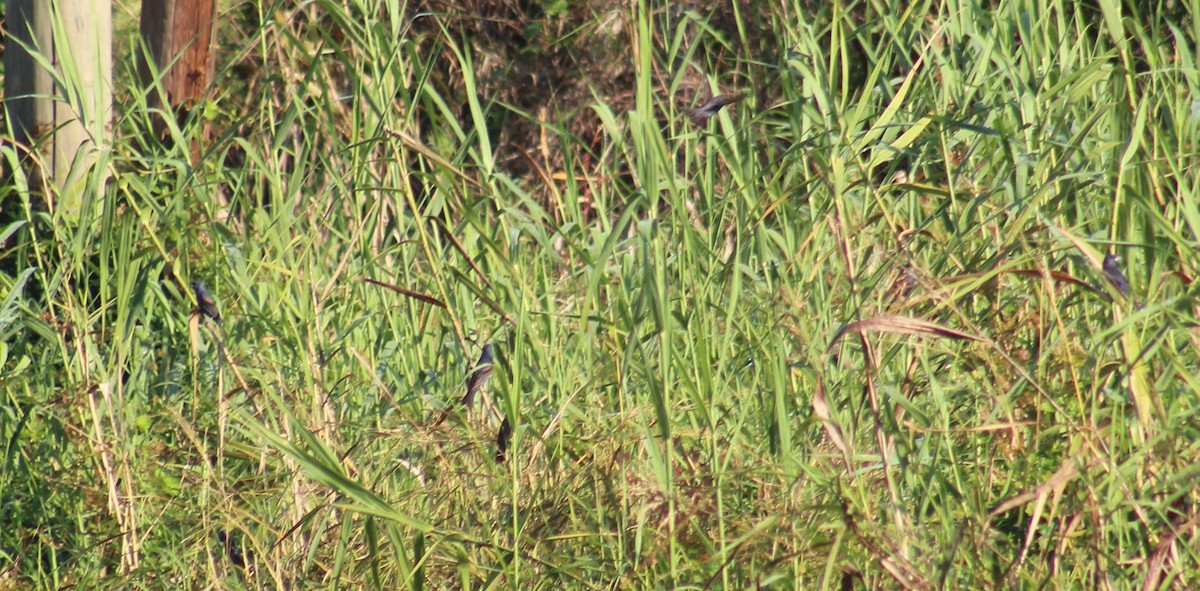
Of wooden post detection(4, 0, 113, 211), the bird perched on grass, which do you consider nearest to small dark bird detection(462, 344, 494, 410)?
the bird perched on grass

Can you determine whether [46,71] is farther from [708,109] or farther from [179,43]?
[708,109]

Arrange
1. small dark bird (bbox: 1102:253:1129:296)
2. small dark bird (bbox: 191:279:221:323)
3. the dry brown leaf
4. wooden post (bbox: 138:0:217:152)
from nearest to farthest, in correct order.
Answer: the dry brown leaf, small dark bird (bbox: 1102:253:1129:296), small dark bird (bbox: 191:279:221:323), wooden post (bbox: 138:0:217:152)

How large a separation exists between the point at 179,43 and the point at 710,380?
313 cm

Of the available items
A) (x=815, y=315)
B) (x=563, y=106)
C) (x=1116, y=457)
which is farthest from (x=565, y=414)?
(x=563, y=106)

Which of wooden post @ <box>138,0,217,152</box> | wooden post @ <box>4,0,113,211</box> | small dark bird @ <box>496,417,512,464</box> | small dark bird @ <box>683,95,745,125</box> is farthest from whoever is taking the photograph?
wooden post @ <box>138,0,217,152</box>

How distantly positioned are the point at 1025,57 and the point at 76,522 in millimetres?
1939

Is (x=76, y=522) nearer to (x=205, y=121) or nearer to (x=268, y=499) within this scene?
(x=268, y=499)

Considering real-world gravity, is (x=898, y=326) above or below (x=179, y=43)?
above

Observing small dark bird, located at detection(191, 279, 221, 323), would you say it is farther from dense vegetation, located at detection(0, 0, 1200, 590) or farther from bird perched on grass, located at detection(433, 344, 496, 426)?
bird perched on grass, located at detection(433, 344, 496, 426)

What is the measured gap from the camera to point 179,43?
4.44 m

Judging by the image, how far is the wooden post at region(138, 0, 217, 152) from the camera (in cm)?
442

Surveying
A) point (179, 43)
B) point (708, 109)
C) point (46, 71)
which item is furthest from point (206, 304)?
point (179, 43)

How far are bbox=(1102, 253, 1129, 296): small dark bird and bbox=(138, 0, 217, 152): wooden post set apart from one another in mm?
3359

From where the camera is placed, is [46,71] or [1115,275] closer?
[1115,275]
